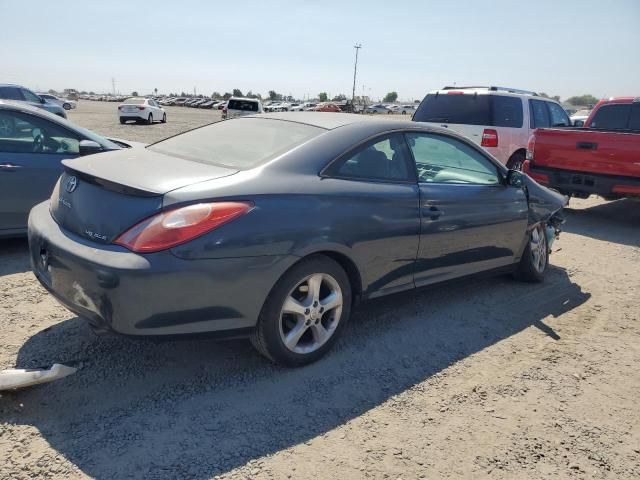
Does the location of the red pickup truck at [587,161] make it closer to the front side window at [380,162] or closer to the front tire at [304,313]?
the front side window at [380,162]

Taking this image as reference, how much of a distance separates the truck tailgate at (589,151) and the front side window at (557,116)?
9.32 ft

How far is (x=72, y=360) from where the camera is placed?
10.6ft

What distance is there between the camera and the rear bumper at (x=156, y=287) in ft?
8.60

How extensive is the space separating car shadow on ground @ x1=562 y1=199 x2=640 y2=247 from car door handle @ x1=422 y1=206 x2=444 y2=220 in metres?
4.26

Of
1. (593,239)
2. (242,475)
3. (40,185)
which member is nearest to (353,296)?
(242,475)

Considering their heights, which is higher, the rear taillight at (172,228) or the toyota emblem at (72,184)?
the toyota emblem at (72,184)

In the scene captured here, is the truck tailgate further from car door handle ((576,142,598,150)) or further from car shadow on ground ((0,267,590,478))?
car shadow on ground ((0,267,590,478))

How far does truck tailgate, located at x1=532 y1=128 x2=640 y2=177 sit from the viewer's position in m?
7.36

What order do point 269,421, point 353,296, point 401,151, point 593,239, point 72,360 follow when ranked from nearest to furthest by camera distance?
point 269,421
point 72,360
point 353,296
point 401,151
point 593,239

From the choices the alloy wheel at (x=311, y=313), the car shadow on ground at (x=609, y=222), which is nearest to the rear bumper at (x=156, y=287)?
the alloy wheel at (x=311, y=313)

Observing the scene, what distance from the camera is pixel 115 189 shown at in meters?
2.89

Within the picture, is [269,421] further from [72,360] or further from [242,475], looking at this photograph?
[72,360]

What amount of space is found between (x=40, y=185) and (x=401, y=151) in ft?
11.1

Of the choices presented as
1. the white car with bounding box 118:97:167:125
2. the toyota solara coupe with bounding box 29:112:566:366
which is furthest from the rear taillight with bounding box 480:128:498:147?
the white car with bounding box 118:97:167:125
